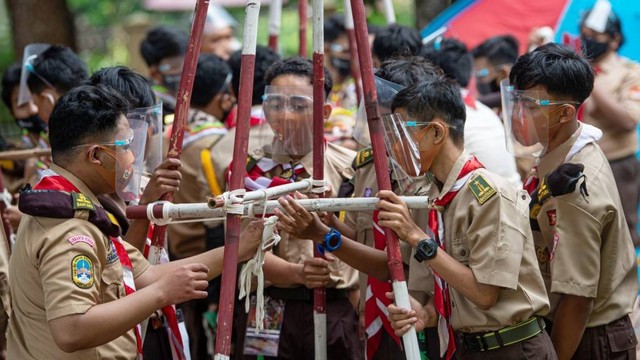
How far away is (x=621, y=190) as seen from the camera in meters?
6.96

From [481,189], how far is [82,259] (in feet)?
5.47

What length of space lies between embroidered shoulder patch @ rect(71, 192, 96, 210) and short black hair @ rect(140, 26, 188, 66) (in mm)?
4664

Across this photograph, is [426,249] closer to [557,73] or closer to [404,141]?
[404,141]

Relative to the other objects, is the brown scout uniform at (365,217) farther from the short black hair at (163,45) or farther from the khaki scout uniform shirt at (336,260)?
the short black hair at (163,45)

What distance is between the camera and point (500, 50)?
750 cm

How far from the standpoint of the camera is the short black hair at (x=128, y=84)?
14.8ft

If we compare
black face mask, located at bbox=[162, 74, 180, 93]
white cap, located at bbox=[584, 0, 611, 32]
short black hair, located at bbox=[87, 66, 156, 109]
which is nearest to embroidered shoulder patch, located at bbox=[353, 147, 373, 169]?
short black hair, located at bbox=[87, 66, 156, 109]

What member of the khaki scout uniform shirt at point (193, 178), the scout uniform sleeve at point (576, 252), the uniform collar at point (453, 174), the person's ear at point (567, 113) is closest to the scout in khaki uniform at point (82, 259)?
the uniform collar at point (453, 174)

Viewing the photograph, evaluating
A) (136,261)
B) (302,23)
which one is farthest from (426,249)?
(302,23)

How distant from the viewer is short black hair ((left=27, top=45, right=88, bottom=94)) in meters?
5.87

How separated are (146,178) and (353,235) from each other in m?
1.26

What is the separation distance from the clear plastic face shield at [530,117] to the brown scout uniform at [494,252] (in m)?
0.46

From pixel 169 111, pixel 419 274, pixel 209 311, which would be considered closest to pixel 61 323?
pixel 419 274

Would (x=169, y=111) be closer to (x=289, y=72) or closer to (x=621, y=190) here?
(x=289, y=72)
